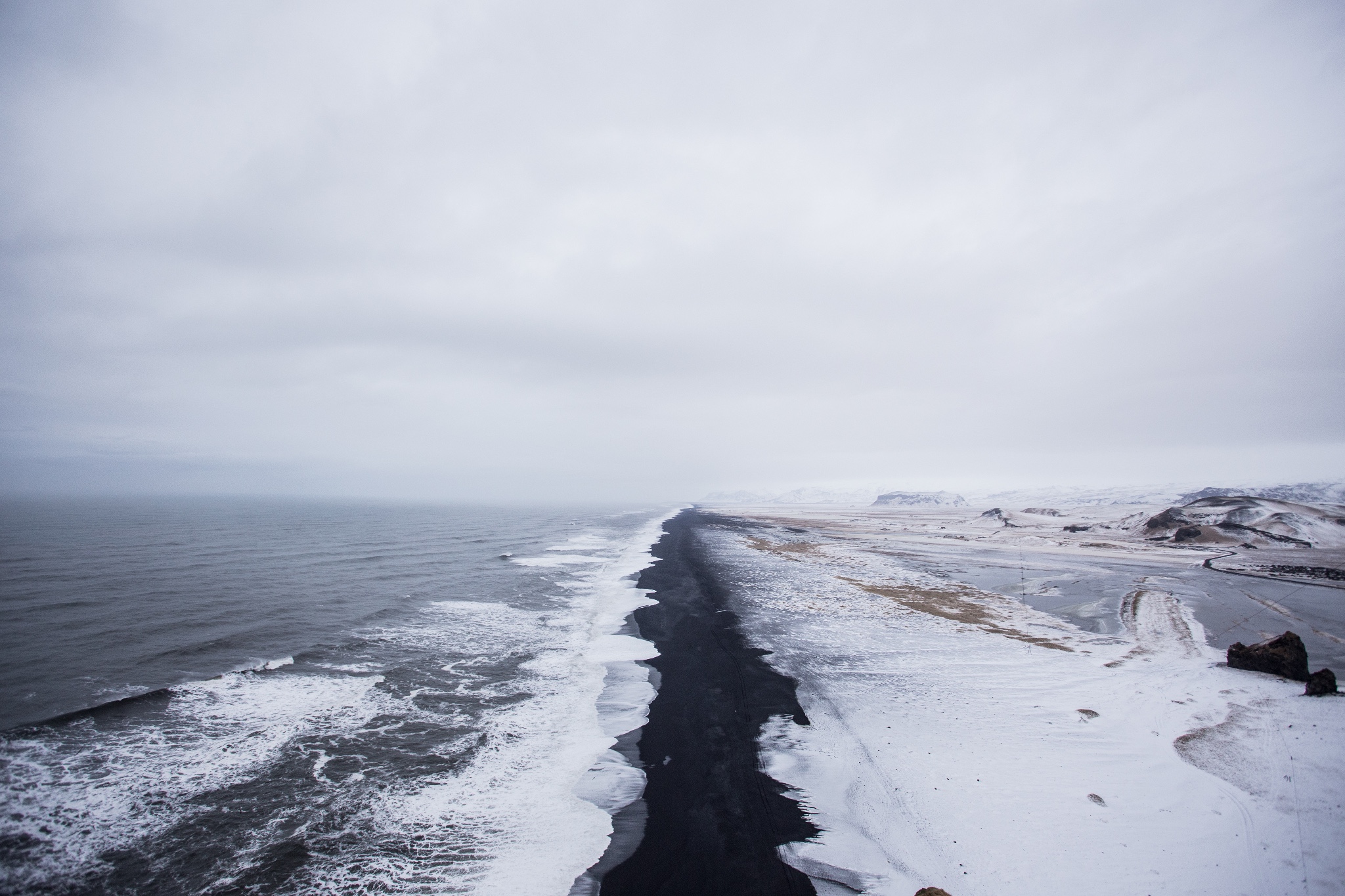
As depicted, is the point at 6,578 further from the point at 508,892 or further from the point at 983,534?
the point at 983,534

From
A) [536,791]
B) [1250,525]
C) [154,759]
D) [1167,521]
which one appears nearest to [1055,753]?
[536,791]

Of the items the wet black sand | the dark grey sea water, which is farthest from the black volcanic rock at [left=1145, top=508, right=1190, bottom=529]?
the wet black sand

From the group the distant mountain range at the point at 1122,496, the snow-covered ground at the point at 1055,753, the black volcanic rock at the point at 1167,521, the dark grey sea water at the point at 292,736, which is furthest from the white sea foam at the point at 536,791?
the distant mountain range at the point at 1122,496

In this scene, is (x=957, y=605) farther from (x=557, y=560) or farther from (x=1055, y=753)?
(x=557, y=560)

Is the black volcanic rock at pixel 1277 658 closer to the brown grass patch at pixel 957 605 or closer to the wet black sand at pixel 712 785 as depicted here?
the brown grass patch at pixel 957 605

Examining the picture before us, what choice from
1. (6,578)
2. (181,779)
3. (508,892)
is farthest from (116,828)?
(6,578)

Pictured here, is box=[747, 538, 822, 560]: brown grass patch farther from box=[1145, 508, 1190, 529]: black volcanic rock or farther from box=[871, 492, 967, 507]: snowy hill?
box=[871, 492, 967, 507]: snowy hill
